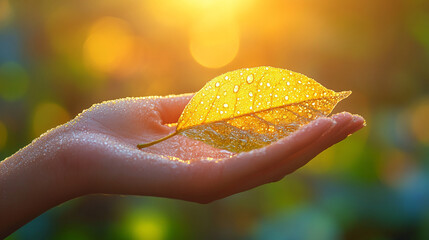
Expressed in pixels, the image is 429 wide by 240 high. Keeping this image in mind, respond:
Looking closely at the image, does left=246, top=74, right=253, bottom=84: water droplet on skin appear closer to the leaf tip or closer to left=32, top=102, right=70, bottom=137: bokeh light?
the leaf tip

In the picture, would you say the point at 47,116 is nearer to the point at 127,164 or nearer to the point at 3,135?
the point at 3,135

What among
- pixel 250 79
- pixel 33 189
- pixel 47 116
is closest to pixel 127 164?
pixel 33 189

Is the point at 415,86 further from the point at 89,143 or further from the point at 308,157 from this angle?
the point at 89,143

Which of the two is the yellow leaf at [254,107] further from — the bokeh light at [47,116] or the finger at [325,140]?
the bokeh light at [47,116]

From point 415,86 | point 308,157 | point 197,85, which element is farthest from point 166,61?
point 308,157

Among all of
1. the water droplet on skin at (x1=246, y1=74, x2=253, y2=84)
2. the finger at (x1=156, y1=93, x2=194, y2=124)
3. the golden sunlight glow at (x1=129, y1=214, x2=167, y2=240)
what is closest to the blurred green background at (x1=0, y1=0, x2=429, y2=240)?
the golden sunlight glow at (x1=129, y1=214, x2=167, y2=240)

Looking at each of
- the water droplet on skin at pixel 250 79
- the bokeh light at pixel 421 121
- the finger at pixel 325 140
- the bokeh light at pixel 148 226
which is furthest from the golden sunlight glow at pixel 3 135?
the bokeh light at pixel 421 121
